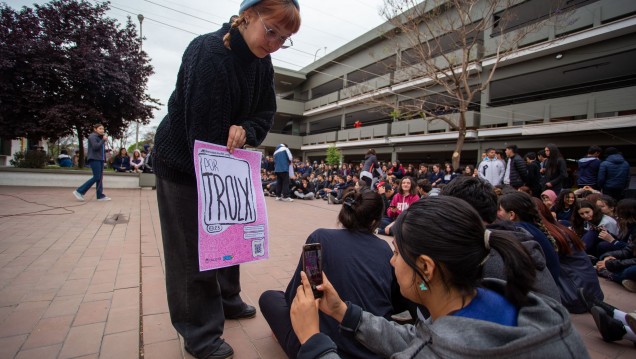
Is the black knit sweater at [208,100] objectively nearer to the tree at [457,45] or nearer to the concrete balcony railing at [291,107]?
the tree at [457,45]

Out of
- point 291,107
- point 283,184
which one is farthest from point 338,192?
point 291,107

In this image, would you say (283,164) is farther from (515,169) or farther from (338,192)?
(515,169)

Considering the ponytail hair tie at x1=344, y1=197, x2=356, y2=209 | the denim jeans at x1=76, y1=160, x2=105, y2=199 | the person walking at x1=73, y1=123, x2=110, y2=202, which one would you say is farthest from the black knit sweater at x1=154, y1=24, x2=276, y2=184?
the denim jeans at x1=76, y1=160, x2=105, y2=199

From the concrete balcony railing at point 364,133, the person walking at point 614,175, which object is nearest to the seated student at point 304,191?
the person walking at point 614,175

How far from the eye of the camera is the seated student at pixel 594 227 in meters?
4.03

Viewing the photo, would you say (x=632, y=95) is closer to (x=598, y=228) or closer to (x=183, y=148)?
(x=598, y=228)

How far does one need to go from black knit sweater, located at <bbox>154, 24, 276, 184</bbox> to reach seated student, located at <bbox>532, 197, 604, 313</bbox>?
251 centimetres

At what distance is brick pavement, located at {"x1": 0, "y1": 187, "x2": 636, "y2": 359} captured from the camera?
1.78 metres

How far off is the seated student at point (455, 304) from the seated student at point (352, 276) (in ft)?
1.20

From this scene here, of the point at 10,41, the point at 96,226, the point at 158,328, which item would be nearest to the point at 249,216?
the point at 158,328

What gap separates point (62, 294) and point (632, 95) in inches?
666

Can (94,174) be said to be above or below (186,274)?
above

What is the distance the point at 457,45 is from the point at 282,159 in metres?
9.49

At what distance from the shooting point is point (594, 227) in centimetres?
416
